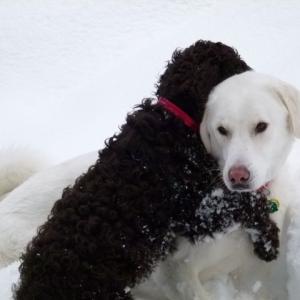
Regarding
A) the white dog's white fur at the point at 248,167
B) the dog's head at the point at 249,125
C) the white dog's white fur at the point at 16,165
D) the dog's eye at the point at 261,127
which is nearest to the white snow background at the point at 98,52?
the white dog's white fur at the point at 16,165

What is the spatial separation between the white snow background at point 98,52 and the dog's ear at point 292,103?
292 cm

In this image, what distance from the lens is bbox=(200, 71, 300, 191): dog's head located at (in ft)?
7.78

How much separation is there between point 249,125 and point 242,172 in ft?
→ 0.78

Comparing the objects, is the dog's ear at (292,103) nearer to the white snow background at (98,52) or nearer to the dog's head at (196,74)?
the dog's head at (196,74)

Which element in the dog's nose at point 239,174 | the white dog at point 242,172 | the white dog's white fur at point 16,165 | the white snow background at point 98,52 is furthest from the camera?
the white snow background at point 98,52

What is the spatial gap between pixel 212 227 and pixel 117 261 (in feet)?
1.52

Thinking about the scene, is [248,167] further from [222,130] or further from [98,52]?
[98,52]

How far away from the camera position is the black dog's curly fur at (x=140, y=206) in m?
2.37

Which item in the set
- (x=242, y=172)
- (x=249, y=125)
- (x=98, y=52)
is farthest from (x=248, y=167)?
(x=98, y=52)

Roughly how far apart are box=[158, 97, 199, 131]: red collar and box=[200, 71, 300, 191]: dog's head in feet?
0.15

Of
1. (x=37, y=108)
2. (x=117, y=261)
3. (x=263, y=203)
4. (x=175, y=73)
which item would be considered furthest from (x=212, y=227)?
(x=37, y=108)

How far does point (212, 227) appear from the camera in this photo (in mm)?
2570

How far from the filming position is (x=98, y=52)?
27.0 ft

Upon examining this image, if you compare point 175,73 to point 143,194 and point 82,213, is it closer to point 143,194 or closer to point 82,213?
point 143,194
